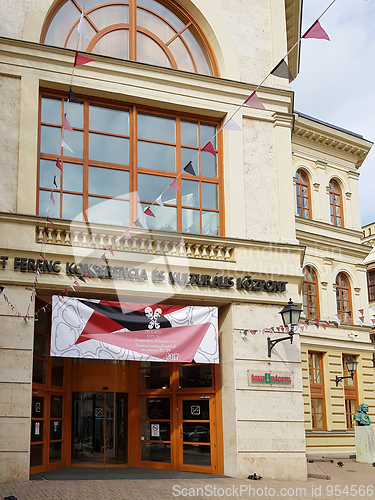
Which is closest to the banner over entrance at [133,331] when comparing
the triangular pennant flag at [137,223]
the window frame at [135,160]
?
the triangular pennant flag at [137,223]

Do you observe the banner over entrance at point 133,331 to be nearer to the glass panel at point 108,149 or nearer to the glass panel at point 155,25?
the glass panel at point 108,149

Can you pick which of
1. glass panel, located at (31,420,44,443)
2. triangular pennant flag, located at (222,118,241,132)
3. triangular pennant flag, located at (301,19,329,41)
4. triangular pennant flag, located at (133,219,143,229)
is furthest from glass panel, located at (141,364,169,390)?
triangular pennant flag, located at (301,19,329,41)

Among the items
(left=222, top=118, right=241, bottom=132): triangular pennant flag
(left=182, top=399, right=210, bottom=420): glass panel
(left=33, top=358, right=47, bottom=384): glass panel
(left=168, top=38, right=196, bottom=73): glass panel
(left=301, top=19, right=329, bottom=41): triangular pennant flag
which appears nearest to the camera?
(left=301, top=19, right=329, bottom=41): triangular pennant flag

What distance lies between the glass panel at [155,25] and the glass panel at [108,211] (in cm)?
469

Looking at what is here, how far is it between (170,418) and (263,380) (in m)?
2.63

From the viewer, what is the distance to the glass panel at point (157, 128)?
15.2m

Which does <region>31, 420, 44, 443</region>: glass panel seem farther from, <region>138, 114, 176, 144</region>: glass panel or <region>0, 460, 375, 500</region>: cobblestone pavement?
<region>138, 114, 176, 144</region>: glass panel

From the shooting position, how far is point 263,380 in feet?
47.3

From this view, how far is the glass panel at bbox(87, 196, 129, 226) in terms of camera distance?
14059 mm

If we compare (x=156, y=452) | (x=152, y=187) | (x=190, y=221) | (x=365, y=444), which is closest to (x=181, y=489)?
(x=156, y=452)

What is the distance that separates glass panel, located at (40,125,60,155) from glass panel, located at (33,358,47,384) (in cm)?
465

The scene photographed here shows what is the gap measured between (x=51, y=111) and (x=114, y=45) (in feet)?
8.05

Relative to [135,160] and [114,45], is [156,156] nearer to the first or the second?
[135,160]

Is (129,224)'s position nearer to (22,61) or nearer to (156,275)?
(156,275)
